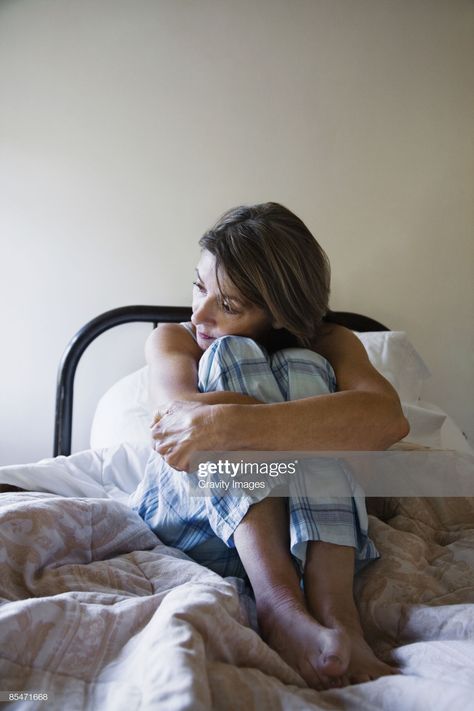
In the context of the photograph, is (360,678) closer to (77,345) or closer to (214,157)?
(77,345)

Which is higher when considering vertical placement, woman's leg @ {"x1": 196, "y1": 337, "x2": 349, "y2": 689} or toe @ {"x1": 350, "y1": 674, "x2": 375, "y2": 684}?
woman's leg @ {"x1": 196, "y1": 337, "x2": 349, "y2": 689}

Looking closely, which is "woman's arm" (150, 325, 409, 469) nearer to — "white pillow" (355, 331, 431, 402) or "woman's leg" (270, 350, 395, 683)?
"woman's leg" (270, 350, 395, 683)

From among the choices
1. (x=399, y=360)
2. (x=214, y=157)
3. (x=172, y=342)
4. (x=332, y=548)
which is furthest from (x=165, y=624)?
(x=214, y=157)

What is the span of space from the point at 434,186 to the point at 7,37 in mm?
1505

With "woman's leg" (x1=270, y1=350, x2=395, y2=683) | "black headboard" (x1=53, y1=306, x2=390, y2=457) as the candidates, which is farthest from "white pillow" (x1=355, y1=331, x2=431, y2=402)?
"woman's leg" (x1=270, y1=350, x2=395, y2=683)

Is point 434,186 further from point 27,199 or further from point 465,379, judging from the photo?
point 27,199

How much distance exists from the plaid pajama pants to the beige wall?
1.11m

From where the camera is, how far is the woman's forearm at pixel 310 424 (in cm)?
88

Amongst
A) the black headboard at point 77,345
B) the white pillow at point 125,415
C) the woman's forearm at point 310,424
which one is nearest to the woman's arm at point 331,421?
the woman's forearm at point 310,424

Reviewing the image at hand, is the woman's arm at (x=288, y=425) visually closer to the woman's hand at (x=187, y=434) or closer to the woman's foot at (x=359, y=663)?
the woman's hand at (x=187, y=434)

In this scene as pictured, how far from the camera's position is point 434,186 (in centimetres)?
213

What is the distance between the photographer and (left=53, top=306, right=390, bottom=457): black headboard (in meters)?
1.85

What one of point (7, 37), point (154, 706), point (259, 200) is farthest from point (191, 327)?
point (7, 37)

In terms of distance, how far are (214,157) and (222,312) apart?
1137 millimetres
